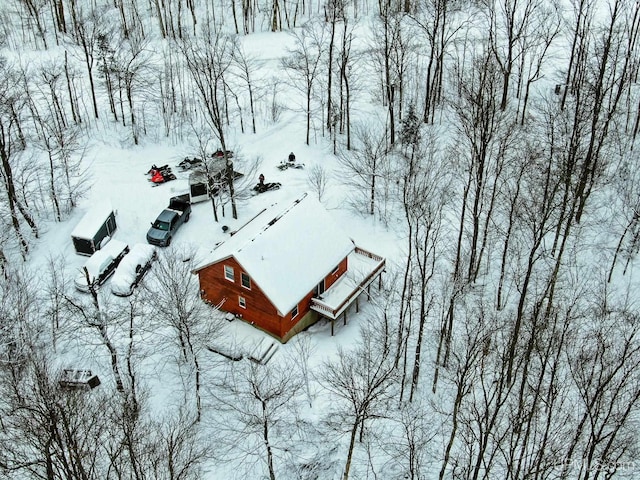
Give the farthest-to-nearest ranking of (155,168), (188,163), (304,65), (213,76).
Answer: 1. (304,65)
2. (213,76)
3. (188,163)
4. (155,168)

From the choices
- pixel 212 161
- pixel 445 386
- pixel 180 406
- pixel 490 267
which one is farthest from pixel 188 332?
pixel 490 267

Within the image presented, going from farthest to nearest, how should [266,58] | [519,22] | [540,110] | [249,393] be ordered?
[266,58]
[519,22]
[540,110]
[249,393]

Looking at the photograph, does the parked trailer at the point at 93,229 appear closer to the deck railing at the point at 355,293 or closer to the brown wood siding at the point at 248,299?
the brown wood siding at the point at 248,299

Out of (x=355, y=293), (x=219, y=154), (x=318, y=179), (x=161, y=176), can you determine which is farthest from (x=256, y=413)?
(x=219, y=154)

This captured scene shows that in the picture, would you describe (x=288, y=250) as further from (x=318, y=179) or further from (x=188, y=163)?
(x=188, y=163)

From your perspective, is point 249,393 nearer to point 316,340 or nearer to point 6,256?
point 316,340

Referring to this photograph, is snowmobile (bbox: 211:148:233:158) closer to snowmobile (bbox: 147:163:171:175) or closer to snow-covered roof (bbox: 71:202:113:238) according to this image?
snowmobile (bbox: 147:163:171:175)
